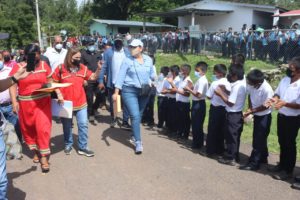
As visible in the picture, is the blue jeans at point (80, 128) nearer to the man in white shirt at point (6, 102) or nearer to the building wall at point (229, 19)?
the man in white shirt at point (6, 102)

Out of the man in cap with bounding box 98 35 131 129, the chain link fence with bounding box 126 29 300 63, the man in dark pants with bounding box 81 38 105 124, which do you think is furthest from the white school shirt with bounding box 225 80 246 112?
the chain link fence with bounding box 126 29 300 63

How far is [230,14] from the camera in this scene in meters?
28.0

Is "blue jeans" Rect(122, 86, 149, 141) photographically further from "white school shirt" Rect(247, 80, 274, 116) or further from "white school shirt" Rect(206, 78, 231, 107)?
"white school shirt" Rect(247, 80, 274, 116)

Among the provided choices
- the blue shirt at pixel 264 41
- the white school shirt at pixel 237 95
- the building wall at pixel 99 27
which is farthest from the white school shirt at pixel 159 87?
the building wall at pixel 99 27

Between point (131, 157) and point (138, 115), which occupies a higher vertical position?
point (138, 115)

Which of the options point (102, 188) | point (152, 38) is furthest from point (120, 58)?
point (152, 38)

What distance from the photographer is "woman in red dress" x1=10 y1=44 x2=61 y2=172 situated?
542 cm

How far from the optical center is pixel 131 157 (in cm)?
626

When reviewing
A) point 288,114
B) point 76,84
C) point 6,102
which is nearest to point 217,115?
point 288,114

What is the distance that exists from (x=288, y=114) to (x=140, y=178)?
228 cm

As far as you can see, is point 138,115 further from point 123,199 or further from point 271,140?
point 271,140

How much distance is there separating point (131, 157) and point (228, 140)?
1.68m

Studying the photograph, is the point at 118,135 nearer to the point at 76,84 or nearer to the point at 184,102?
the point at 184,102

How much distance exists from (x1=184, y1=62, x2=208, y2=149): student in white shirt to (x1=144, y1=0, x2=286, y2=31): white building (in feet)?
67.3
